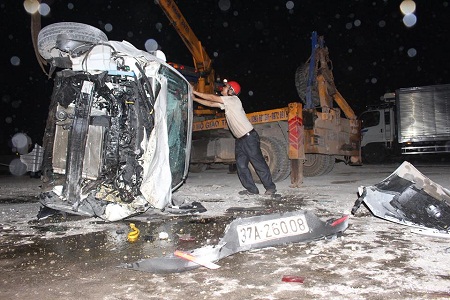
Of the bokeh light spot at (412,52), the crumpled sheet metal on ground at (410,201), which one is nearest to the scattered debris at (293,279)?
the crumpled sheet metal on ground at (410,201)

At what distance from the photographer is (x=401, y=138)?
14.4 meters

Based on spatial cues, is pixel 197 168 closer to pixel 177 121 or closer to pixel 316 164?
pixel 316 164

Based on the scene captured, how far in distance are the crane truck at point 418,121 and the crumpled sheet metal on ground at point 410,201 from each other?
11894mm

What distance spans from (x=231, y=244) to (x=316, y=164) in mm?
6591

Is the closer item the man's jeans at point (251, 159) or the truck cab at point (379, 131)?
the man's jeans at point (251, 159)

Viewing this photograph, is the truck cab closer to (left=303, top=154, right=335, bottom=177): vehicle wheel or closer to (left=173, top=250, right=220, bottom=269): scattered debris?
(left=303, top=154, right=335, bottom=177): vehicle wheel

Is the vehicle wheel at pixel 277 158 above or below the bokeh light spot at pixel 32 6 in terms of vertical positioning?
below

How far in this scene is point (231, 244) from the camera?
273cm

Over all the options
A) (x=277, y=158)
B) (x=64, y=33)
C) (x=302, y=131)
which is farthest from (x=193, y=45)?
(x=64, y=33)

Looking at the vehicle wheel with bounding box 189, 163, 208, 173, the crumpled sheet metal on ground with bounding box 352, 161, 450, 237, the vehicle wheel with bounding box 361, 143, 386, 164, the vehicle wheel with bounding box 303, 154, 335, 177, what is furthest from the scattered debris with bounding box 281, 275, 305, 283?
the vehicle wheel with bounding box 361, 143, 386, 164

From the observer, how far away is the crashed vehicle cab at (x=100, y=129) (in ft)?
12.6

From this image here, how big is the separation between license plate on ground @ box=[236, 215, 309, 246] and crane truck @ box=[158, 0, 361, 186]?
3818 millimetres

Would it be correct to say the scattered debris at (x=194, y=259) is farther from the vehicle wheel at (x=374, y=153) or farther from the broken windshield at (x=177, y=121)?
the vehicle wheel at (x=374, y=153)

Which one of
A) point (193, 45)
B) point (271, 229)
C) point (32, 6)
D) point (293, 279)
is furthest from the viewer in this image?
point (193, 45)
